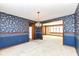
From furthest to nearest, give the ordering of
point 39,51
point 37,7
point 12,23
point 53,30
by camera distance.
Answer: point 53,30
point 12,23
point 39,51
point 37,7

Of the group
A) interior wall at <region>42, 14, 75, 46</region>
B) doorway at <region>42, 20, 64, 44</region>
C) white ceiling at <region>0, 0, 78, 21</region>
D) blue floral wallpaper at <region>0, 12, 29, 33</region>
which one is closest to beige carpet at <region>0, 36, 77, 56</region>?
interior wall at <region>42, 14, 75, 46</region>

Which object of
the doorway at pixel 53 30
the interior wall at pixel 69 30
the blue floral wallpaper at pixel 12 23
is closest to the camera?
the blue floral wallpaper at pixel 12 23

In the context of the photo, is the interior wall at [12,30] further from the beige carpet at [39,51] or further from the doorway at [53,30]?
the doorway at [53,30]

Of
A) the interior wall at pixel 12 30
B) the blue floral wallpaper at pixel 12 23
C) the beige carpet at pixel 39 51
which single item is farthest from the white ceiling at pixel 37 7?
the beige carpet at pixel 39 51

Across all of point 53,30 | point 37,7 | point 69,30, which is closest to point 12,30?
point 37,7

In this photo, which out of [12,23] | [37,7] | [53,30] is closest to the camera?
[37,7]

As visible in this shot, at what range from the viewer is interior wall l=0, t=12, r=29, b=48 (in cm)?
523

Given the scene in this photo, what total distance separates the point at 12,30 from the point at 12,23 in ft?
1.66

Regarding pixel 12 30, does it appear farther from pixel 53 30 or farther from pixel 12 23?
pixel 53 30

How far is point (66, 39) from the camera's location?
619 cm

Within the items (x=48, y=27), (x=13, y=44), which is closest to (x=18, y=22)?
(x=13, y=44)

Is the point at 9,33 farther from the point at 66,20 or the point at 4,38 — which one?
the point at 66,20

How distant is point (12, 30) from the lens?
19.8 ft

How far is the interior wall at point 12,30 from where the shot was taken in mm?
5234
